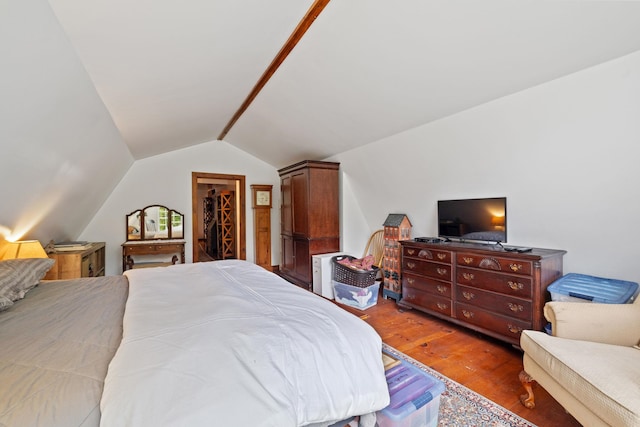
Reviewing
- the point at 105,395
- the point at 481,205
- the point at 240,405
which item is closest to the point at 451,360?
the point at 481,205

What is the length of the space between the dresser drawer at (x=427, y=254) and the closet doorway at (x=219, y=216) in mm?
3330

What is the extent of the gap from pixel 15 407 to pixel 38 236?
313 centimetres

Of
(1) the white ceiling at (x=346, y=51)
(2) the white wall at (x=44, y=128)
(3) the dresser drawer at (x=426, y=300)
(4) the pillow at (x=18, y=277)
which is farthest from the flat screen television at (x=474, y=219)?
(4) the pillow at (x=18, y=277)

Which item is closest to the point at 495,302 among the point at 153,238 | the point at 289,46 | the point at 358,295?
the point at 358,295

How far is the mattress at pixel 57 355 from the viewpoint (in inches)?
31.8

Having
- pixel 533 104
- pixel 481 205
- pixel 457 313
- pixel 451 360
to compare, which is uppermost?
pixel 533 104

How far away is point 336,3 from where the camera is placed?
6.09ft

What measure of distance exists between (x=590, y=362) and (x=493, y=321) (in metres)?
1.10

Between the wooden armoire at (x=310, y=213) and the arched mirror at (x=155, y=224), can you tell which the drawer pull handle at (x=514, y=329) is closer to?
the wooden armoire at (x=310, y=213)

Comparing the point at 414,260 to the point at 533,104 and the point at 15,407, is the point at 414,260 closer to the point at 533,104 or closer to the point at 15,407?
the point at 533,104

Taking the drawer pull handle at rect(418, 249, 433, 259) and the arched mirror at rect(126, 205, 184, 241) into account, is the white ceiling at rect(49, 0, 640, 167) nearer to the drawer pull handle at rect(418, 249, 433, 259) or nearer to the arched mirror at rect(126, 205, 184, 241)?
the drawer pull handle at rect(418, 249, 433, 259)

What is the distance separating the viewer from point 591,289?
6.52 feet

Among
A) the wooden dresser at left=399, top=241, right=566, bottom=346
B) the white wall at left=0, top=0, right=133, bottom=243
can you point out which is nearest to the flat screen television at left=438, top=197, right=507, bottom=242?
the wooden dresser at left=399, top=241, right=566, bottom=346

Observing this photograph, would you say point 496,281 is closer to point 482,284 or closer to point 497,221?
point 482,284
